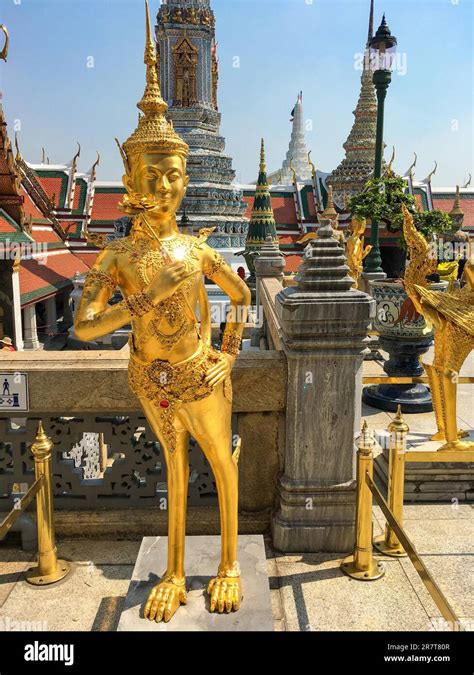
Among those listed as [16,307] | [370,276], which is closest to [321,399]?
[370,276]

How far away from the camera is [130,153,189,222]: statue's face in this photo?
8.38 ft

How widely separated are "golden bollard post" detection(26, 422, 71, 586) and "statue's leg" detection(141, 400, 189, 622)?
0.94 m

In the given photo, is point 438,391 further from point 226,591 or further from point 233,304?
point 226,591

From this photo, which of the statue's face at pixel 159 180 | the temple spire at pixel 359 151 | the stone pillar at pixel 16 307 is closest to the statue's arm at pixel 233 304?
the statue's face at pixel 159 180

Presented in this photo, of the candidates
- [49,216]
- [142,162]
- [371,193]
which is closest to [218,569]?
[142,162]

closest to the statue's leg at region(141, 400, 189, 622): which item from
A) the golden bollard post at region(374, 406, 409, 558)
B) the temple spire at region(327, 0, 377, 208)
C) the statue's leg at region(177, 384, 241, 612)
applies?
the statue's leg at region(177, 384, 241, 612)

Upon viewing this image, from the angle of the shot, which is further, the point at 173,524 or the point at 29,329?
the point at 29,329

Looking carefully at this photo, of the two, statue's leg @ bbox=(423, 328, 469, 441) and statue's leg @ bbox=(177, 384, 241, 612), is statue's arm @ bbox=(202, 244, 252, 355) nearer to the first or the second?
statue's leg @ bbox=(177, 384, 241, 612)

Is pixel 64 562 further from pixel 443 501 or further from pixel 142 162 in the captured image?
pixel 443 501

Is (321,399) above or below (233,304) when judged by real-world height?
below

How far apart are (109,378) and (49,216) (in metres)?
19.4

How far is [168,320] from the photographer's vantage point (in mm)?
2602

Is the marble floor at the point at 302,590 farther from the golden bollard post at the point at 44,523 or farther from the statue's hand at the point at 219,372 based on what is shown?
the statue's hand at the point at 219,372

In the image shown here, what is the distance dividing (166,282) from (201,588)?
5.75ft
